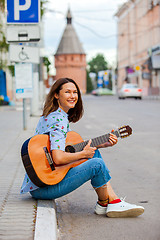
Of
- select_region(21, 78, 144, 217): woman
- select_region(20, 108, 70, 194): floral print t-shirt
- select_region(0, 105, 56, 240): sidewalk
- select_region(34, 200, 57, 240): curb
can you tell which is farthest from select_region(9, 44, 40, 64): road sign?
select_region(34, 200, 57, 240): curb

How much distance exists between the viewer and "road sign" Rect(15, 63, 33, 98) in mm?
11930

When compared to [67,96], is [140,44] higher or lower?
higher

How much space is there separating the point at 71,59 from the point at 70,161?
347 feet

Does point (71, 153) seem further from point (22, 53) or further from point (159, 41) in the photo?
point (159, 41)

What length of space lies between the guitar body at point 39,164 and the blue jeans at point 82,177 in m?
0.10

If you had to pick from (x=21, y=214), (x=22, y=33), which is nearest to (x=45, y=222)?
(x=21, y=214)

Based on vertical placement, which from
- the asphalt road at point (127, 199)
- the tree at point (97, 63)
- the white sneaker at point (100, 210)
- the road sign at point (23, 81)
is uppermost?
the tree at point (97, 63)

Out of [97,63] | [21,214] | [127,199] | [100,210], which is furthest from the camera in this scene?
[97,63]

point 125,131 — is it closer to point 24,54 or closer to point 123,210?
point 123,210

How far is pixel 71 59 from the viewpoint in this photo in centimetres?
10875

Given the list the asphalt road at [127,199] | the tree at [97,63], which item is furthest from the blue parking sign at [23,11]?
the tree at [97,63]

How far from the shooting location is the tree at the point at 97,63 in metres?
153

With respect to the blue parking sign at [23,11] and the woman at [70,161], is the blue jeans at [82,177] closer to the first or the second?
the woman at [70,161]

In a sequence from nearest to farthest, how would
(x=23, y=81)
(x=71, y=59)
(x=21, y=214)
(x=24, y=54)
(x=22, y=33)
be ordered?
(x=21, y=214) < (x=22, y=33) < (x=24, y=54) < (x=23, y=81) < (x=71, y=59)
